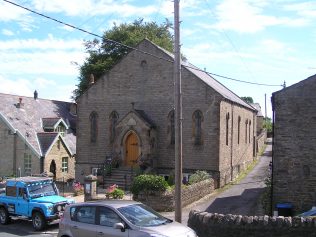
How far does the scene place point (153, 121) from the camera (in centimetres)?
3253

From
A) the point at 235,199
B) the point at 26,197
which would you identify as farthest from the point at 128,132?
the point at 26,197

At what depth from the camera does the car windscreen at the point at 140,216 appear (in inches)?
475

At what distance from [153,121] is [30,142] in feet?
40.8

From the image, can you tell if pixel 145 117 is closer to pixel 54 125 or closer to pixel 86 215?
pixel 54 125

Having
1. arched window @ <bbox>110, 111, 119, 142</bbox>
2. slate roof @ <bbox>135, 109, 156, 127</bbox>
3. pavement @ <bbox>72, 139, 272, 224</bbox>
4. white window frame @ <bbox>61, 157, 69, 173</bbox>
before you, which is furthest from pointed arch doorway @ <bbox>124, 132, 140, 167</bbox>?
white window frame @ <bbox>61, 157, 69, 173</bbox>

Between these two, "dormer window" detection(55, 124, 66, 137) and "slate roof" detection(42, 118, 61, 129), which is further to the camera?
"dormer window" detection(55, 124, 66, 137)

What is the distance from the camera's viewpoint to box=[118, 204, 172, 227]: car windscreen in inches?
475

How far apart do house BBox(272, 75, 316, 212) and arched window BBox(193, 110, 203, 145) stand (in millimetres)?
9989

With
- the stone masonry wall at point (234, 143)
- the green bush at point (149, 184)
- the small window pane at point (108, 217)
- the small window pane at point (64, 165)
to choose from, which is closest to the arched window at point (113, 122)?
the stone masonry wall at point (234, 143)

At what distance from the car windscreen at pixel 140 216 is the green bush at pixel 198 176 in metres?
14.6

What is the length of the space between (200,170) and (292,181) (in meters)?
10.3

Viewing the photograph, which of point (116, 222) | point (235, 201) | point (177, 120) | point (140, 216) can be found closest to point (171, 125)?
point (235, 201)

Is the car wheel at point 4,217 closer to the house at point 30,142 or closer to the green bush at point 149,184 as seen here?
the green bush at point 149,184

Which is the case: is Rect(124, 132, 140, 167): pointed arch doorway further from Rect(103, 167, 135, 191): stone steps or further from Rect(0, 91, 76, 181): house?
Rect(0, 91, 76, 181): house
